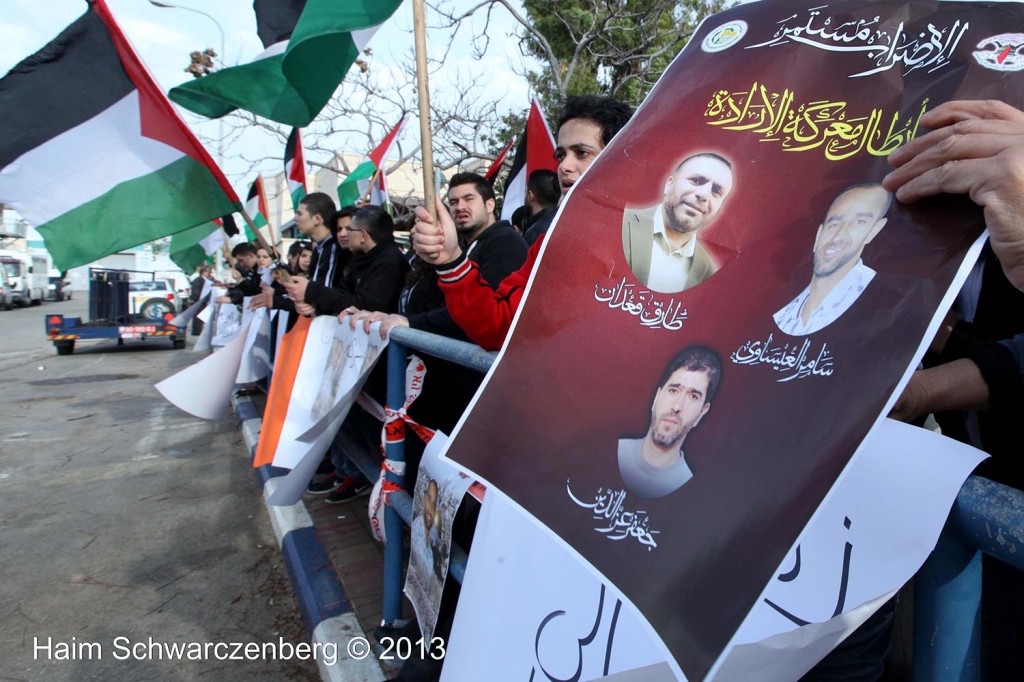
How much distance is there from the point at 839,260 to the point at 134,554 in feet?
14.0

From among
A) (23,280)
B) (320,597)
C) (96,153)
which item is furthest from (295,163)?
(23,280)

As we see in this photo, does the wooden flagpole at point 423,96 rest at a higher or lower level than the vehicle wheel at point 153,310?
higher

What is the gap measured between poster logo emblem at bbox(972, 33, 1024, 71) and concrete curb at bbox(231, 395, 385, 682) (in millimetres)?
2528

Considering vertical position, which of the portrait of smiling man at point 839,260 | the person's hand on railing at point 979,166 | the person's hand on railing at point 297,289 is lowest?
the person's hand on railing at point 297,289

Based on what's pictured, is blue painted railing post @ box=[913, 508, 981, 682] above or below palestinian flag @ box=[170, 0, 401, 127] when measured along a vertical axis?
below

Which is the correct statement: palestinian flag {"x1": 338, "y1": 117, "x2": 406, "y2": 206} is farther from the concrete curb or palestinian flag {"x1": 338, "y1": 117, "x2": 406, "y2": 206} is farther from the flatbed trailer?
the flatbed trailer

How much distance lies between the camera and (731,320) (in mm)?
903

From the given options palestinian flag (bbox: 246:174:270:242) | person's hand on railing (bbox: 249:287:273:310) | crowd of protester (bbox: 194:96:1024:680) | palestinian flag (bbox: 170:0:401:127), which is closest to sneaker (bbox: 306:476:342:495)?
crowd of protester (bbox: 194:96:1024:680)

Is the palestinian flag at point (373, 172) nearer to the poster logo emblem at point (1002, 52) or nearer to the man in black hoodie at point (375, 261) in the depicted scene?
the man in black hoodie at point (375, 261)

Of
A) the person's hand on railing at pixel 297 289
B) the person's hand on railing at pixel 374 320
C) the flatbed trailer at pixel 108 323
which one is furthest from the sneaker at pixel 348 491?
the flatbed trailer at pixel 108 323

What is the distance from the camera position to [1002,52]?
84cm

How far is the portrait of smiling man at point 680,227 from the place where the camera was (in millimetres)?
997

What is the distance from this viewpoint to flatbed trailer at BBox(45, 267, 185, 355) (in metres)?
13.7

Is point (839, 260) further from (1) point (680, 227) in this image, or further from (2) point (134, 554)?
(2) point (134, 554)
